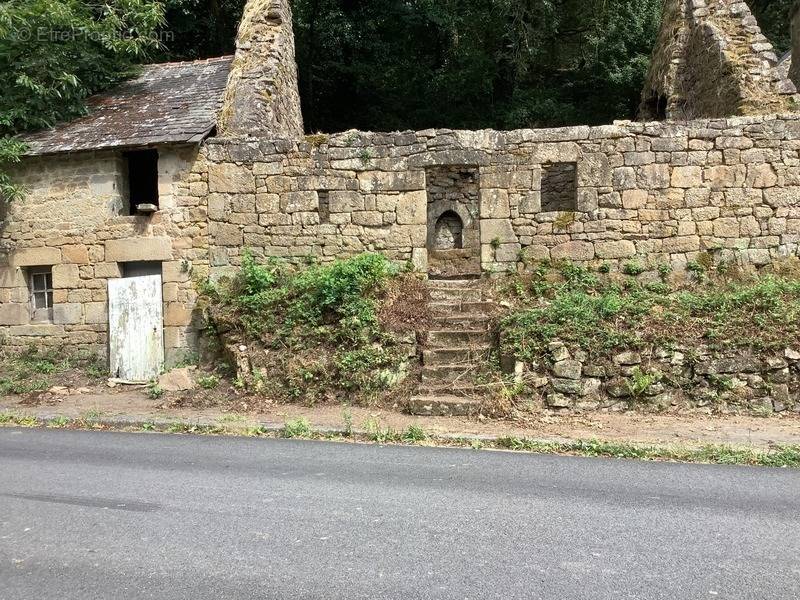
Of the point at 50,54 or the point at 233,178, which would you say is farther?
the point at 50,54

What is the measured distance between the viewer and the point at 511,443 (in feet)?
20.3

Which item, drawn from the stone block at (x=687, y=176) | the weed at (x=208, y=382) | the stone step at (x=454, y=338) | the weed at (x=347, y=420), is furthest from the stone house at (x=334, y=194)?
the weed at (x=347, y=420)

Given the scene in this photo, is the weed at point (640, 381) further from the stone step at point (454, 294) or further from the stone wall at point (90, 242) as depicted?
the stone wall at point (90, 242)

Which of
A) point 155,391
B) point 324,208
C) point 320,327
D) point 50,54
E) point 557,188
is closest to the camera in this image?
point 320,327

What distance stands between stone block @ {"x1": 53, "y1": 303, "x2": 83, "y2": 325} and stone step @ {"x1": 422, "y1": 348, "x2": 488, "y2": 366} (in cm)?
630

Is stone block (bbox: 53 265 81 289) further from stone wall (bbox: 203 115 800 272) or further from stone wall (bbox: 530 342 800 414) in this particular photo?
stone wall (bbox: 530 342 800 414)

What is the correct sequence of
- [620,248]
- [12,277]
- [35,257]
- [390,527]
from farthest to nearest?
[12,277], [35,257], [620,248], [390,527]

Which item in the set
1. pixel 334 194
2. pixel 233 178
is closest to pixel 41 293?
pixel 233 178

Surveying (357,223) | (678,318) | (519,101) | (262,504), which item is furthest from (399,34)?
(262,504)

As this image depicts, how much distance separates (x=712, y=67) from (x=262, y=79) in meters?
8.07

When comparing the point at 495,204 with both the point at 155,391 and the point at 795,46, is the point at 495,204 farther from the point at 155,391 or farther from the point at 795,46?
the point at 795,46

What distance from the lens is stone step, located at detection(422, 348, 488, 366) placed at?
7961 millimetres

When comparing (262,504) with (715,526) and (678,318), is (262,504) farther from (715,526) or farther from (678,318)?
(678,318)

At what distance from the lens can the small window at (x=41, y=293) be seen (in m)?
10.5
